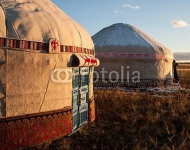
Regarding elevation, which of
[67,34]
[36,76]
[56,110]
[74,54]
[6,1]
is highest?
[6,1]

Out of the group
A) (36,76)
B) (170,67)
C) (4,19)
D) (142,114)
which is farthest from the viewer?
(170,67)

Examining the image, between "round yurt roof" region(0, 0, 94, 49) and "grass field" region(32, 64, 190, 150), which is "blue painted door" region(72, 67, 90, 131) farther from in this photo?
"round yurt roof" region(0, 0, 94, 49)

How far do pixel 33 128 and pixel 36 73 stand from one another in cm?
80

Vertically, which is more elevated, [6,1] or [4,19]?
[6,1]

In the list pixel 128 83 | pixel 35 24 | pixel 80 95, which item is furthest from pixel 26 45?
pixel 128 83

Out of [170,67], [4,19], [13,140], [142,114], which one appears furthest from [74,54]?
[170,67]

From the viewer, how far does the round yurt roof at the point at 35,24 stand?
3.60 m

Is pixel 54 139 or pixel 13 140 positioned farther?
pixel 54 139

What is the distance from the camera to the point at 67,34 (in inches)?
171

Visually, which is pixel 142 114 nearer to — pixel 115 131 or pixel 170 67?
pixel 115 131

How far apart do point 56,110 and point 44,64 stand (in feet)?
2.56

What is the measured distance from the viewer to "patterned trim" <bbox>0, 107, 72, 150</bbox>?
360 centimetres

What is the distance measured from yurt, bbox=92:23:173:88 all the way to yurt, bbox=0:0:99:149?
5.84 metres

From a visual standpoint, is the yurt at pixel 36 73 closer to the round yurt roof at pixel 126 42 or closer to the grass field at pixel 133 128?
the grass field at pixel 133 128
